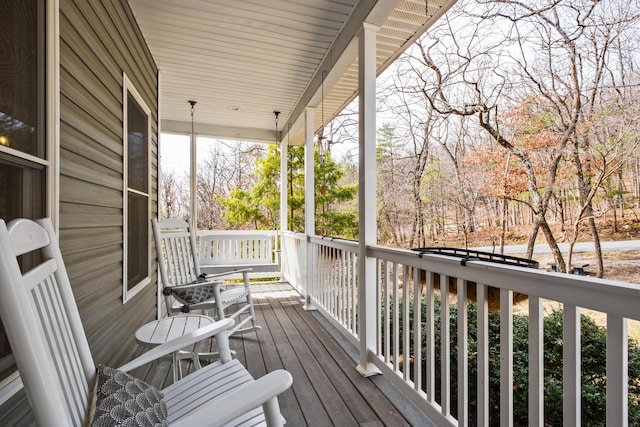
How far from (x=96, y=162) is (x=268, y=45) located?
1921 millimetres

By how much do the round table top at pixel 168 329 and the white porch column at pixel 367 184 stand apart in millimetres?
1156

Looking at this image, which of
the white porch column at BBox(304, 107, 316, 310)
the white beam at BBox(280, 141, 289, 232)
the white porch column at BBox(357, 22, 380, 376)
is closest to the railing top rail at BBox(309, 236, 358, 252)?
the white porch column at BBox(304, 107, 316, 310)

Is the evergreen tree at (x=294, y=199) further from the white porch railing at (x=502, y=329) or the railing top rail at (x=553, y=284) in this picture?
the railing top rail at (x=553, y=284)

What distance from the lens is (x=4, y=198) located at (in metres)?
1.15

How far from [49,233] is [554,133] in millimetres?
2172

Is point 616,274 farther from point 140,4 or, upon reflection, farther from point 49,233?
point 140,4

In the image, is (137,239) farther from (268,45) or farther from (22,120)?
(268,45)

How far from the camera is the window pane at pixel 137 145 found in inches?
109

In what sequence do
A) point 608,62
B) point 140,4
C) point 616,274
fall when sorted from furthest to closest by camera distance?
point 140,4 < point 608,62 < point 616,274

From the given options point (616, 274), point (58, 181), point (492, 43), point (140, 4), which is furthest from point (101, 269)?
point (492, 43)

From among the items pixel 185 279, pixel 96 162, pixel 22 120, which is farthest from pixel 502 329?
pixel 185 279

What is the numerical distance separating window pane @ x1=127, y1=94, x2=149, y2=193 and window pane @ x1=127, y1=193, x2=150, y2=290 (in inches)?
5.6

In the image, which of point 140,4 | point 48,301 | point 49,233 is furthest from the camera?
point 140,4

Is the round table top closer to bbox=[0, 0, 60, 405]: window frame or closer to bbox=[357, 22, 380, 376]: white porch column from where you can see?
bbox=[0, 0, 60, 405]: window frame
